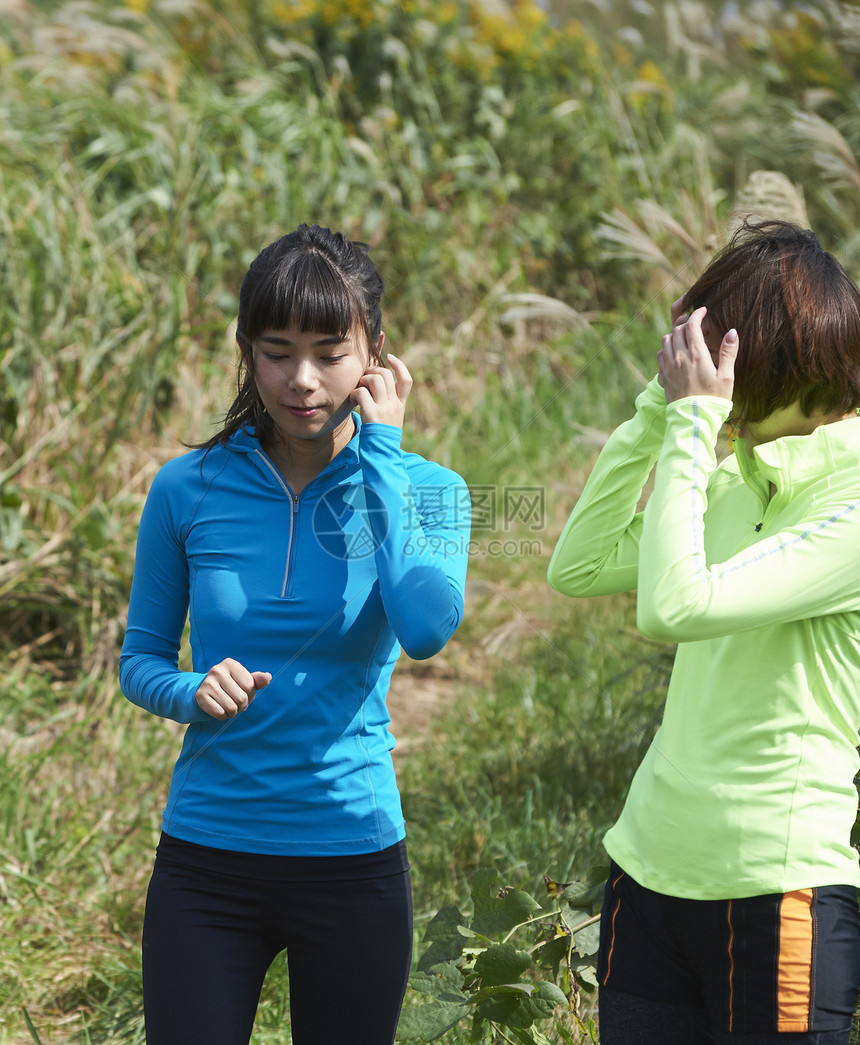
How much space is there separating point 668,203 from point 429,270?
142 centimetres

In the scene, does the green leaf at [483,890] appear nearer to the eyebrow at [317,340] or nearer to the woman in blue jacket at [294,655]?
the woman in blue jacket at [294,655]

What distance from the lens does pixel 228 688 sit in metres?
1.48

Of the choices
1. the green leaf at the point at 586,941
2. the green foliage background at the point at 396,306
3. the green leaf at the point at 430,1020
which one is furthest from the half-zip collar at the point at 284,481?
the green foliage background at the point at 396,306

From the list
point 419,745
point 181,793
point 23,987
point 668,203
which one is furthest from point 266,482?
point 668,203

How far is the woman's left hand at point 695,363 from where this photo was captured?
1436 mm

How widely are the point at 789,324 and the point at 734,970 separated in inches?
32.9

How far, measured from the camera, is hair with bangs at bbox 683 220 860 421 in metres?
1.43

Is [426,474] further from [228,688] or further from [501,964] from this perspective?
[501,964]

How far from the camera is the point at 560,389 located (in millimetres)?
5602

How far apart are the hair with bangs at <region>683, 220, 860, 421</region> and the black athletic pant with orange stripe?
2.12 ft

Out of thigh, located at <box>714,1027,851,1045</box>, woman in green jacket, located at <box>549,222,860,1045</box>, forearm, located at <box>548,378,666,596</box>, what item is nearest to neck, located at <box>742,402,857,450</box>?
woman in green jacket, located at <box>549,222,860,1045</box>

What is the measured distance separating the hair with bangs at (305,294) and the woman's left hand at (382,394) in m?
0.08

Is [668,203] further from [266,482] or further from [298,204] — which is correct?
[266,482]

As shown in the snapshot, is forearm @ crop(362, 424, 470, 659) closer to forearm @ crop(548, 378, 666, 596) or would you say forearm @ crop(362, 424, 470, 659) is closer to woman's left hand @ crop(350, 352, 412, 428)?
woman's left hand @ crop(350, 352, 412, 428)
